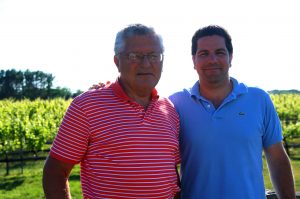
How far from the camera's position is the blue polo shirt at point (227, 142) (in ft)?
9.12

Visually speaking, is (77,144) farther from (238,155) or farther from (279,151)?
(279,151)

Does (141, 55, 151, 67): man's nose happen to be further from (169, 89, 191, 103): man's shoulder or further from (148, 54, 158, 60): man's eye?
(169, 89, 191, 103): man's shoulder

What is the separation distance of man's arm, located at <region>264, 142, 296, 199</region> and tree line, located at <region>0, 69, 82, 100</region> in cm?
5926

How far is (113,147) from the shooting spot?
239 cm

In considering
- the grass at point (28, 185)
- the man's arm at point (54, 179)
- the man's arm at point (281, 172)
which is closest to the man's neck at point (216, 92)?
the man's arm at point (281, 172)

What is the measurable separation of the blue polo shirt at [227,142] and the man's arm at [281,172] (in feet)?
0.24

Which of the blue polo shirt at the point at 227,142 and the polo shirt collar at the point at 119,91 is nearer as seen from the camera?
the polo shirt collar at the point at 119,91

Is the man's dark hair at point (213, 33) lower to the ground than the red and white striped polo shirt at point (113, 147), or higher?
higher

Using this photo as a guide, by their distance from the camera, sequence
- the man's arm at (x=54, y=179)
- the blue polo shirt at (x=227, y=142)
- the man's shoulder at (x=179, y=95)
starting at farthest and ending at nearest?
the man's shoulder at (x=179, y=95)
the blue polo shirt at (x=227, y=142)
the man's arm at (x=54, y=179)

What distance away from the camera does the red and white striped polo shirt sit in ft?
7.70

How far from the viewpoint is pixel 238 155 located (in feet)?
9.12

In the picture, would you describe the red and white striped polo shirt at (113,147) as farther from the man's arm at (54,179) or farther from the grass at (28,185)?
the grass at (28,185)

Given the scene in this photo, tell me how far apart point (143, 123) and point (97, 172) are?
0.42m

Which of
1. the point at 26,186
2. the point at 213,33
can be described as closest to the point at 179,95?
the point at 213,33
